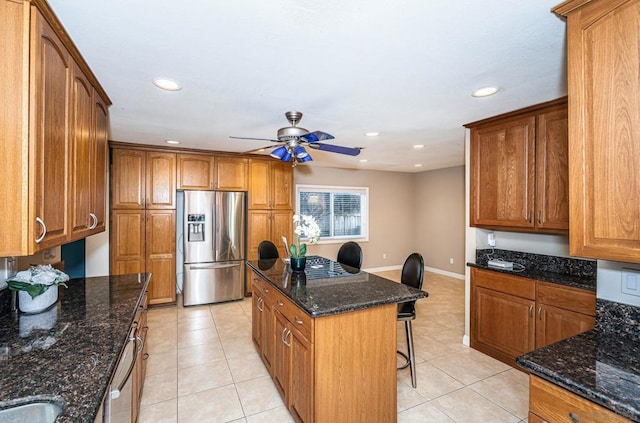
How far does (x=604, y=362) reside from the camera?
1.17 metres

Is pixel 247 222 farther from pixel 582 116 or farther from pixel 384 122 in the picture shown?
pixel 582 116

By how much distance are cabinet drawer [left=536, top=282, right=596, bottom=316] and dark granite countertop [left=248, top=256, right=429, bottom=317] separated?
48.5 inches

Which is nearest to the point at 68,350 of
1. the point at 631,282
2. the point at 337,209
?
the point at 631,282

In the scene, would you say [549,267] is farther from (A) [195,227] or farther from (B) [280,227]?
(A) [195,227]

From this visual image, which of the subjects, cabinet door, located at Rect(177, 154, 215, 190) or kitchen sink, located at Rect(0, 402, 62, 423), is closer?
kitchen sink, located at Rect(0, 402, 62, 423)

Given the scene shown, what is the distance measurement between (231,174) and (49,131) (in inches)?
135

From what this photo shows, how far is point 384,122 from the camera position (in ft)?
10.0

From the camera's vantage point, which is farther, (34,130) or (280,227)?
(280,227)

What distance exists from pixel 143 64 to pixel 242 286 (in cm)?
359

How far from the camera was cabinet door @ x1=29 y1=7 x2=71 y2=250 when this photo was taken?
119 centimetres

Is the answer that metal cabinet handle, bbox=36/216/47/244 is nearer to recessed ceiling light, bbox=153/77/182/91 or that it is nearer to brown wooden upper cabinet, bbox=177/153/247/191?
recessed ceiling light, bbox=153/77/182/91

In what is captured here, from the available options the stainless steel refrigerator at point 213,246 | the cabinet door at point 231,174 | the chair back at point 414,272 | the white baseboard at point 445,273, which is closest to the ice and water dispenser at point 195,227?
the stainless steel refrigerator at point 213,246

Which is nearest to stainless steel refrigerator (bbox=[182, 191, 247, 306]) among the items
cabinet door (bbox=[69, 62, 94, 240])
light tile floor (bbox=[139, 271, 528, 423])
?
light tile floor (bbox=[139, 271, 528, 423])

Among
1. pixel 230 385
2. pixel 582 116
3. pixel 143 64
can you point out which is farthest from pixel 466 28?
pixel 230 385
